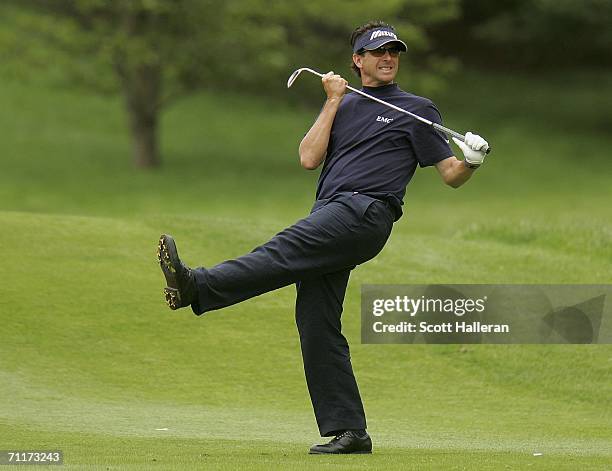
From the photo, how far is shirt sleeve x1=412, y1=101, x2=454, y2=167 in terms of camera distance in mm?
6613

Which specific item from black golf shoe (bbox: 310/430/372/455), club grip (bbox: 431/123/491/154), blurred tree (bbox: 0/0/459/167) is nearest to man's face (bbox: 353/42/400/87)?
club grip (bbox: 431/123/491/154)

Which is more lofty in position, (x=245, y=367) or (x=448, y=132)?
(x=448, y=132)

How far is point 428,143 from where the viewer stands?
6.62 meters

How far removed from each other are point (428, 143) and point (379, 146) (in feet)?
0.82

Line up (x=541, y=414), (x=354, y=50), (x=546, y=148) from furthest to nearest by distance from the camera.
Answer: (x=546, y=148), (x=541, y=414), (x=354, y=50)

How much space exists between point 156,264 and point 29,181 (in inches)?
844

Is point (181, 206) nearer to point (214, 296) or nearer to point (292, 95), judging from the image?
point (292, 95)

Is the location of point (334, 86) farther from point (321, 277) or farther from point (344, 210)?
point (321, 277)

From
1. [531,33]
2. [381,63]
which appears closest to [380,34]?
[381,63]

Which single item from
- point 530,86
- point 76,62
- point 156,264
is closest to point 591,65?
point 530,86

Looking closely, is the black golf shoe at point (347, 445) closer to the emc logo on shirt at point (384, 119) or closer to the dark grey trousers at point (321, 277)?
the dark grey trousers at point (321, 277)

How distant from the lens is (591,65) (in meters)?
45.0

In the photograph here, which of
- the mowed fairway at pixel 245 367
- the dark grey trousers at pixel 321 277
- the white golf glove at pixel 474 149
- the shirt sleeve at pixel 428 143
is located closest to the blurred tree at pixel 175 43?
the mowed fairway at pixel 245 367

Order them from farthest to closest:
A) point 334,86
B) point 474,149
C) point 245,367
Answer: point 245,367, point 334,86, point 474,149
